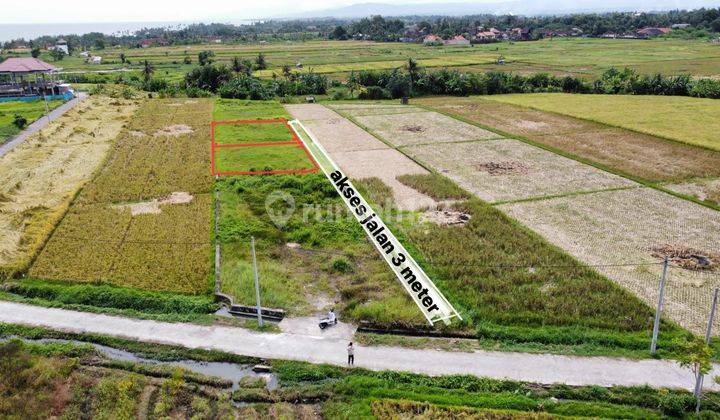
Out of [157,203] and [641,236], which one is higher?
[157,203]

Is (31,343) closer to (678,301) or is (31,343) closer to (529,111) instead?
(678,301)

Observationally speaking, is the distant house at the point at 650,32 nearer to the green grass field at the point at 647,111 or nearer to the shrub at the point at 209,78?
the green grass field at the point at 647,111

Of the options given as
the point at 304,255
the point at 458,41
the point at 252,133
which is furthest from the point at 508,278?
the point at 458,41

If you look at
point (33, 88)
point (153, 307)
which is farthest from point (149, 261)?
point (33, 88)

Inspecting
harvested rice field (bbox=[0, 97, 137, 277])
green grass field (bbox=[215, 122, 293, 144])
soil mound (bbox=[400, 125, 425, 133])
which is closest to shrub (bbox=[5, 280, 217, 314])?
harvested rice field (bbox=[0, 97, 137, 277])

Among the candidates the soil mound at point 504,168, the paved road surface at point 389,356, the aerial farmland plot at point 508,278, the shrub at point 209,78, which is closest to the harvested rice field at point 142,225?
the paved road surface at point 389,356

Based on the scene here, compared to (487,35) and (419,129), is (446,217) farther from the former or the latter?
(487,35)

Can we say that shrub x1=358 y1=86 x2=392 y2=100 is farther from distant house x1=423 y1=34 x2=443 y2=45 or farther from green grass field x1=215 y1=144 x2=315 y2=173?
distant house x1=423 y1=34 x2=443 y2=45
